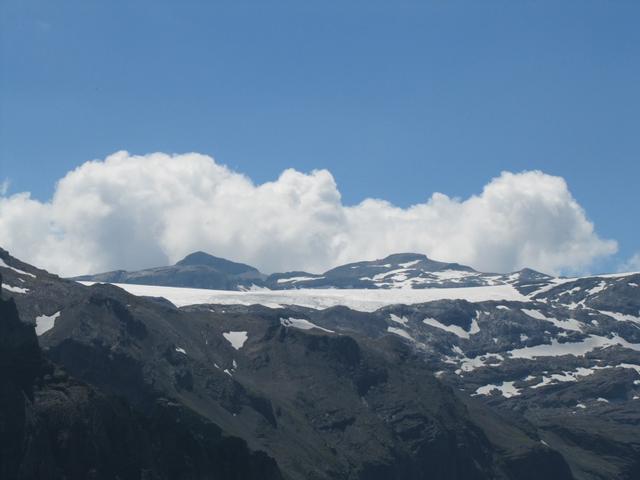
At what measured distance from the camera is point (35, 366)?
188 metres

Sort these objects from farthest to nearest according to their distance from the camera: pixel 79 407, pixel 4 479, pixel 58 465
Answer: pixel 79 407, pixel 58 465, pixel 4 479

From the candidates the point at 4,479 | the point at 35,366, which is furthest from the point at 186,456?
the point at 4,479

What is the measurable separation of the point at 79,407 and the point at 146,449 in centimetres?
1217

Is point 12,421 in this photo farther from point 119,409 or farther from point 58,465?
point 119,409

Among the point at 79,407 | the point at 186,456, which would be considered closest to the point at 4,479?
the point at 79,407

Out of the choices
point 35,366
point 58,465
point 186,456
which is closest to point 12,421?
point 58,465

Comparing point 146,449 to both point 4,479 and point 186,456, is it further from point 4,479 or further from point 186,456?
point 4,479

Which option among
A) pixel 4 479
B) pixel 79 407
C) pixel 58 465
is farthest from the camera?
pixel 79 407

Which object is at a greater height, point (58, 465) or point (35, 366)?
point (35, 366)

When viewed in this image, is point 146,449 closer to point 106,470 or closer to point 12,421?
point 106,470

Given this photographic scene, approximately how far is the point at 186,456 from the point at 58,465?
2856cm

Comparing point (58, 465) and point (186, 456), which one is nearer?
point (58, 465)

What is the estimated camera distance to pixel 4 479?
159625 mm

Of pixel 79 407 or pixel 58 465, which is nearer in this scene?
pixel 58 465
